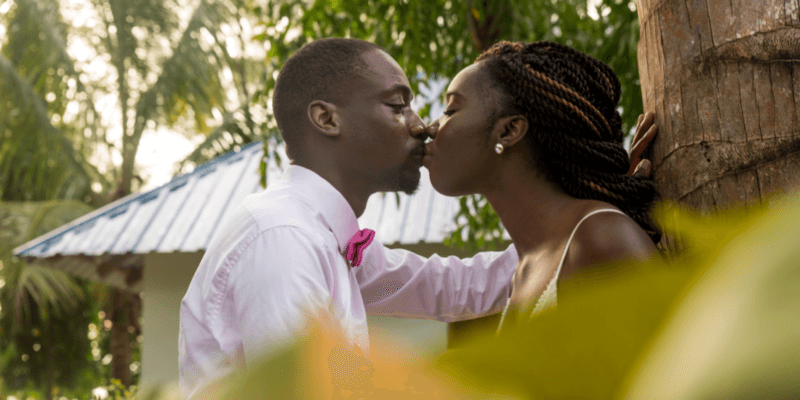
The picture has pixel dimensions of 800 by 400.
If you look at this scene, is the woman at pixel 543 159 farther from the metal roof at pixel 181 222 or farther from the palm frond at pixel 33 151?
the palm frond at pixel 33 151

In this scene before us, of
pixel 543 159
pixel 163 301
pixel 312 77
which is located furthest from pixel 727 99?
pixel 163 301

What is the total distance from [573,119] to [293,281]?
83 centimetres

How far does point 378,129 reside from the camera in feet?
7.15

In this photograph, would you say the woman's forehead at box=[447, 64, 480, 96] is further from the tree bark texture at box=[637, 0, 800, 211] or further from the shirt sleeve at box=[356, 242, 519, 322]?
the shirt sleeve at box=[356, 242, 519, 322]

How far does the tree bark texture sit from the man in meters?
0.89

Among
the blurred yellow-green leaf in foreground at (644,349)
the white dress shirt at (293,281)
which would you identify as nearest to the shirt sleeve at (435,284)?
the white dress shirt at (293,281)

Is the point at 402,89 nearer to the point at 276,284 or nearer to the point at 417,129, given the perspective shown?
the point at 417,129

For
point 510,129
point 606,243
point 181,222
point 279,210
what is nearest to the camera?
point 606,243

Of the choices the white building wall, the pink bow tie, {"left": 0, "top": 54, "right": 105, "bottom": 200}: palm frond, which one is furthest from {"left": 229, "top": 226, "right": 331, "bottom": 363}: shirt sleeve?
{"left": 0, "top": 54, "right": 105, "bottom": 200}: palm frond

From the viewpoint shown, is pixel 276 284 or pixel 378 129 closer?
pixel 276 284

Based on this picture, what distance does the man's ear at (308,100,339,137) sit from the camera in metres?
2.20

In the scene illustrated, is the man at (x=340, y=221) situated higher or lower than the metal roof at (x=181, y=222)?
higher

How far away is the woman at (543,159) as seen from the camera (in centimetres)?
150

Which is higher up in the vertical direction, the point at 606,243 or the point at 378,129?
the point at 378,129
